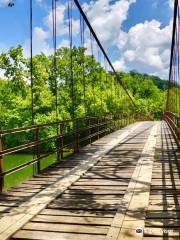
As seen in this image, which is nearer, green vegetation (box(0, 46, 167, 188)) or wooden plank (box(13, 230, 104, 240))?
wooden plank (box(13, 230, 104, 240))

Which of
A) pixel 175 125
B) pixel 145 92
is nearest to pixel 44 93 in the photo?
pixel 175 125

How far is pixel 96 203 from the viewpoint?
20.9 ft

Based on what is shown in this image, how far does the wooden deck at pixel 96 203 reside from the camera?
4.97m

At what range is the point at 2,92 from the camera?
151 ft

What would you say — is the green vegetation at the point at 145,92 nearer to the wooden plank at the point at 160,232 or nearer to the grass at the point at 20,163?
the grass at the point at 20,163

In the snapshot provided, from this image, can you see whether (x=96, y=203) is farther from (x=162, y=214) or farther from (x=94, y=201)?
(x=162, y=214)

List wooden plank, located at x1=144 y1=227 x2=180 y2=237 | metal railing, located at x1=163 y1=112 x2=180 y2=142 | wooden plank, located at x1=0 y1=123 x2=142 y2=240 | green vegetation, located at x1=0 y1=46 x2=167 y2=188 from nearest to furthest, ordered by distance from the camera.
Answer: wooden plank, located at x1=144 y1=227 x2=180 y2=237 → wooden plank, located at x1=0 y1=123 x2=142 y2=240 → metal railing, located at x1=163 y1=112 x2=180 y2=142 → green vegetation, located at x1=0 y1=46 x2=167 y2=188

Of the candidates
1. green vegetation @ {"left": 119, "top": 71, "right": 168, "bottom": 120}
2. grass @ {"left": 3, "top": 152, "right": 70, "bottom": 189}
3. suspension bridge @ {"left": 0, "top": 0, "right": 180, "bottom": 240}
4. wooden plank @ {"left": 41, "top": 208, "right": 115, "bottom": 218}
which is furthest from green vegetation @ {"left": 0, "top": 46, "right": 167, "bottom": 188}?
green vegetation @ {"left": 119, "top": 71, "right": 168, "bottom": 120}

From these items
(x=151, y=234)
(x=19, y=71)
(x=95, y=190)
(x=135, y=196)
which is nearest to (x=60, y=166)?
(x=95, y=190)

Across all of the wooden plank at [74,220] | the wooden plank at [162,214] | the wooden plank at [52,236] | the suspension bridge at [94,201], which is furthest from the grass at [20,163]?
the wooden plank at [52,236]

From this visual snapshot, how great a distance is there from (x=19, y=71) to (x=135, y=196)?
3788cm

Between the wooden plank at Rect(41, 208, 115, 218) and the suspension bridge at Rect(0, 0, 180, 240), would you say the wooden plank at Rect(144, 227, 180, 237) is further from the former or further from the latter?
the wooden plank at Rect(41, 208, 115, 218)

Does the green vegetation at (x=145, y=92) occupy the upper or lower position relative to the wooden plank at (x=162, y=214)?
upper

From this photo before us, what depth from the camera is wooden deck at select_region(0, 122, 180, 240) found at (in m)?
4.97
